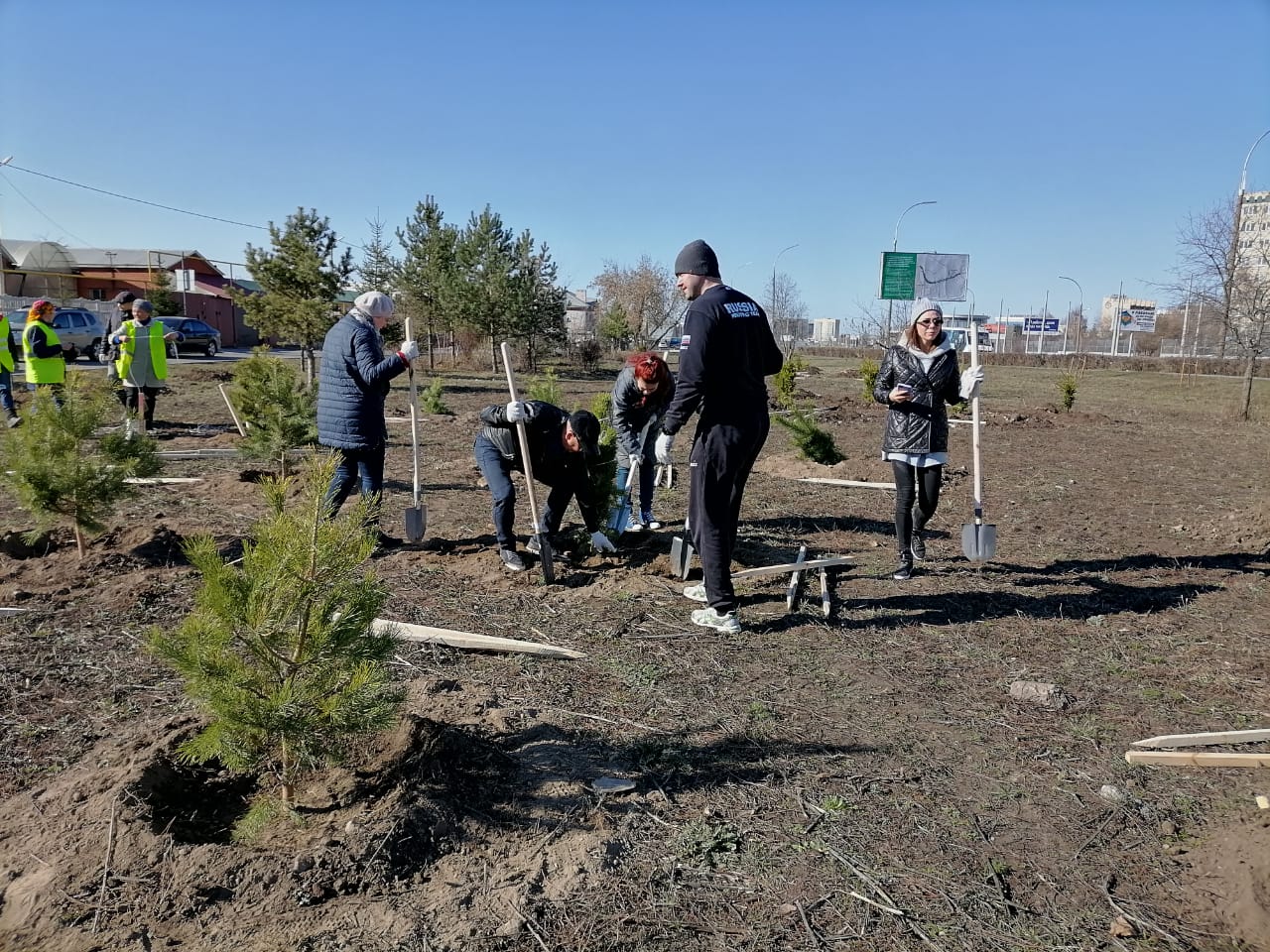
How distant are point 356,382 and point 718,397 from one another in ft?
8.66

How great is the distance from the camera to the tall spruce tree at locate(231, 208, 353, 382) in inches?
761

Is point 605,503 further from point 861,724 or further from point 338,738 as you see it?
point 338,738

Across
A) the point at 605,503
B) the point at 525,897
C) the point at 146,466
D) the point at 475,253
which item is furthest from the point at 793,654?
the point at 475,253

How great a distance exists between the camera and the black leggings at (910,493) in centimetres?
593

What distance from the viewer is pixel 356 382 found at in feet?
19.5

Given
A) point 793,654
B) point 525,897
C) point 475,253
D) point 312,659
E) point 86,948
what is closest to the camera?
point 86,948

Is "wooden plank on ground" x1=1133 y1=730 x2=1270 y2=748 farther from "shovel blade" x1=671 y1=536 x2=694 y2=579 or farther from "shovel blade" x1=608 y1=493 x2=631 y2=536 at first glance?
"shovel blade" x1=608 y1=493 x2=631 y2=536

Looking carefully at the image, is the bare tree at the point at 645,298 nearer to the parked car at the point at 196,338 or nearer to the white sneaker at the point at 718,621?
the parked car at the point at 196,338

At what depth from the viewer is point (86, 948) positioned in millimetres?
2324

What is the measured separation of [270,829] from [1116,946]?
8.27ft

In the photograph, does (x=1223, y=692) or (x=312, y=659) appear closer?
(x=312, y=659)

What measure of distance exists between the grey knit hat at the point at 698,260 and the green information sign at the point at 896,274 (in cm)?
3240

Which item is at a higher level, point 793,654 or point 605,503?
point 605,503

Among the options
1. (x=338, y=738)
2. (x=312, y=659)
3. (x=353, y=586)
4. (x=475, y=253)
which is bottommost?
(x=338, y=738)
